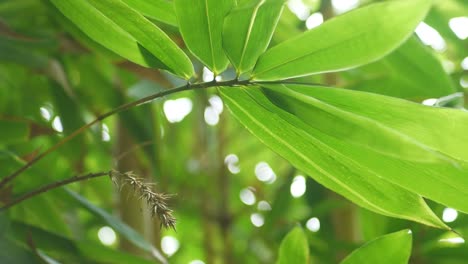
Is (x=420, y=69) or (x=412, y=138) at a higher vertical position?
(x=420, y=69)

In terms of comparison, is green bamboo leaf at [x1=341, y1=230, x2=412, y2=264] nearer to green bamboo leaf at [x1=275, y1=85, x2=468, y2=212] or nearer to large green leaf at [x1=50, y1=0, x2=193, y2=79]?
green bamboo leaf at [x1=275, y1=85, x2=468, y2=212]

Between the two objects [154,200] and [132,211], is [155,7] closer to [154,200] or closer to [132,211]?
[154,200]

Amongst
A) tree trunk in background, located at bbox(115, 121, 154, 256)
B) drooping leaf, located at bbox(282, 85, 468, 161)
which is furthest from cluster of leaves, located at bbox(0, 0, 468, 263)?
tree trunk in background, located at bbox(115, 121, 154, 256)

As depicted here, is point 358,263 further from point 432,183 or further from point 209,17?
point 209,17

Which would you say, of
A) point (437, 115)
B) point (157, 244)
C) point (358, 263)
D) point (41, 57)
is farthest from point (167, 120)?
point (437, 115)

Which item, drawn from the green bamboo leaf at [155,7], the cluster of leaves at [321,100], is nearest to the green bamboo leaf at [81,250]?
the cluster of leaves at [321,100]

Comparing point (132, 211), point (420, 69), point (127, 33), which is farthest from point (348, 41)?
point (132, 211)

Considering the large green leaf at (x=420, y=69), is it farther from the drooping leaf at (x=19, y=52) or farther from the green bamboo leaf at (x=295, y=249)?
the drooping leaf at (x=19, y=52)
